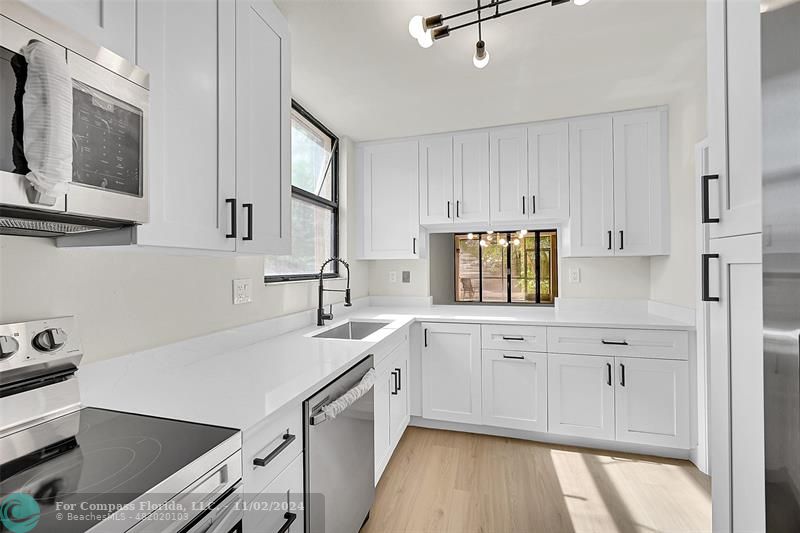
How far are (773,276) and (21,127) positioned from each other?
1438 mm

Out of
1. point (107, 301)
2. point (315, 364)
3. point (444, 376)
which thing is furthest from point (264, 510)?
point (444, 376)

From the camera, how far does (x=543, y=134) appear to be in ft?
9.09

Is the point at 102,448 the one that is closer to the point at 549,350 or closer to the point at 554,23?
the point at 554,23

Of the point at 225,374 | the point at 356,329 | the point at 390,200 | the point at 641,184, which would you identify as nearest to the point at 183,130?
the point at 225,374

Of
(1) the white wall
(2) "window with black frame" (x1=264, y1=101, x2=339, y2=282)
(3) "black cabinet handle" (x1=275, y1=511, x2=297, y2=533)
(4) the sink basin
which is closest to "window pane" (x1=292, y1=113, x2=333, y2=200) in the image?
(2) "window with black frame" (x1=264, y1=101, x2=339, y2=282)

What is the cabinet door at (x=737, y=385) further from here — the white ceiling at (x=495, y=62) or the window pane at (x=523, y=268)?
the window pane at (x=523, y=268)

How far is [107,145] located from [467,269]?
288 cm

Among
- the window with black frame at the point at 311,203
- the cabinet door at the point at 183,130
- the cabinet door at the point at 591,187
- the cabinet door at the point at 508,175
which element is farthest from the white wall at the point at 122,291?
the cabinet door at the point at 591,187

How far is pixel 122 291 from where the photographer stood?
117cm

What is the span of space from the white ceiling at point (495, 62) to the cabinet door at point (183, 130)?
628 mm

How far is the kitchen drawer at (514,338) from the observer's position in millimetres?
2494

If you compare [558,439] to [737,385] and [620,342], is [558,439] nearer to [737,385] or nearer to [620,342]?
[620,342]

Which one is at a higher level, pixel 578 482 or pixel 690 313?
pixel 690 313

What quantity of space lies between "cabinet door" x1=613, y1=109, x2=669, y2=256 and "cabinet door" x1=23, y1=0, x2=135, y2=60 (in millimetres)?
2903
